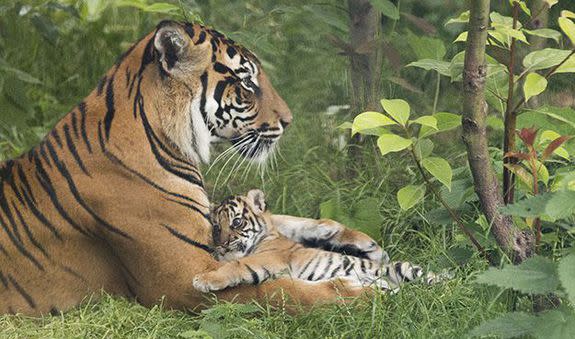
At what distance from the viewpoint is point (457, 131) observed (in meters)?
6.34

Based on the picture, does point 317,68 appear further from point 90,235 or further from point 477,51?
point 477,51

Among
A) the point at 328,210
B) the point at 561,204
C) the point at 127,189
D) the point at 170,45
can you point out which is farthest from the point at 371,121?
the point at 328,210

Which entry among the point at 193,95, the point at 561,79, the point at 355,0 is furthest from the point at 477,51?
the point at 561,79

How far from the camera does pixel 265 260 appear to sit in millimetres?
4723

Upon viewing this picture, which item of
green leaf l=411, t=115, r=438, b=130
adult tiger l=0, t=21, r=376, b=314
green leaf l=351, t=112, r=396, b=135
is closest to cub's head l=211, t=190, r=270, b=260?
adult tiger l=0, t=21, r=376, b=314

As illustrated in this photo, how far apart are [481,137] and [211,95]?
1.18 m

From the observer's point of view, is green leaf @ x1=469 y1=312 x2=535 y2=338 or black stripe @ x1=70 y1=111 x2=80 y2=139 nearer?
green leaf @ x1=469 y1=312 x2=535 y2=338

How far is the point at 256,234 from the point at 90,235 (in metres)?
0.73

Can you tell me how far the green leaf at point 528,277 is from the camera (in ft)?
11.9

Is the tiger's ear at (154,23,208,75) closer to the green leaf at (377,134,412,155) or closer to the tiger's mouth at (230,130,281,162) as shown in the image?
the tiger's mouth at (230,130,281,162)

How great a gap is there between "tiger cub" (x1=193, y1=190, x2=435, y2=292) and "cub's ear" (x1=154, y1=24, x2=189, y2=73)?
71 cm

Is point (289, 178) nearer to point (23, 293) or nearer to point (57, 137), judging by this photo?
point (57, 137)

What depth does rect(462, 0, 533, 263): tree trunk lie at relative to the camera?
4027 millimetres

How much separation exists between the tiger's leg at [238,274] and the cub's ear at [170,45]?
Result: 0.78 m
